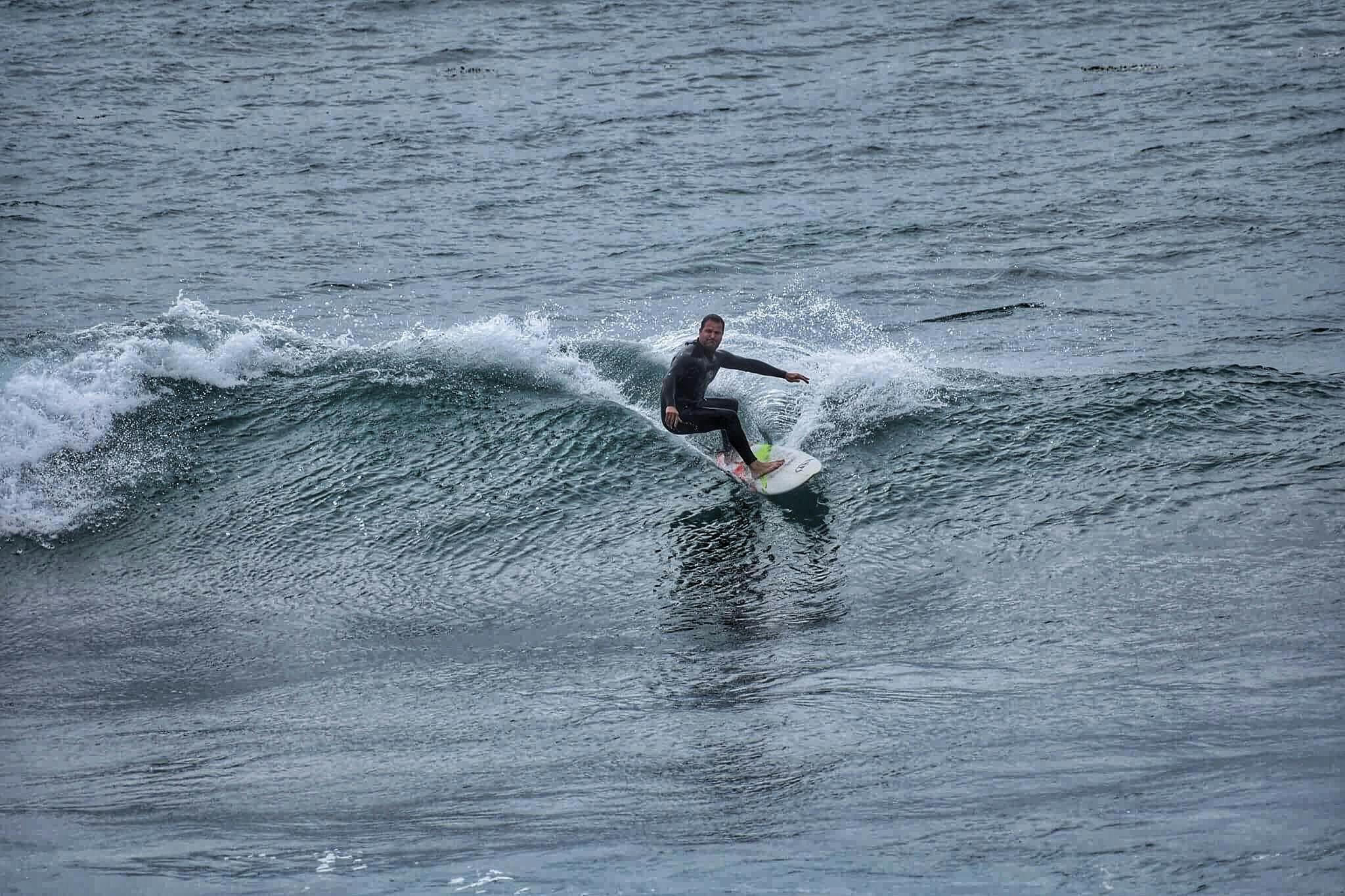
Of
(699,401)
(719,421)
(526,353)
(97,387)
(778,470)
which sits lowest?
(778,470)

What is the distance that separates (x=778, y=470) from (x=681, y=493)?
95cm

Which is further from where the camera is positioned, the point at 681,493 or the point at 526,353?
the point at 526,353

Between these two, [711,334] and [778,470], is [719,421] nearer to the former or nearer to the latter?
[778,470]

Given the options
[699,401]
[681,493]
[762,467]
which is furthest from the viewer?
[681,493]

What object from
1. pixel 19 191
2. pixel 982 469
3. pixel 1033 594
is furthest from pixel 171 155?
pixel 1033 594

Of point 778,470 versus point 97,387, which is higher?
point 97,387

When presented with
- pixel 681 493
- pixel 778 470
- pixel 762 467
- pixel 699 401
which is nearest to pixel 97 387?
pixel 681 493

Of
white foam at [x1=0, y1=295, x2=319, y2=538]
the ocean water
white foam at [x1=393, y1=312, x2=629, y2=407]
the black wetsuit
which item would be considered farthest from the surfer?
white foam at [x1=0, y1=295, x2=319, y2=538]

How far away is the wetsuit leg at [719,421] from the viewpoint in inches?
464

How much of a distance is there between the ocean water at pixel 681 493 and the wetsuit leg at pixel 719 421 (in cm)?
46

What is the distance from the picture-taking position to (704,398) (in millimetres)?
12070

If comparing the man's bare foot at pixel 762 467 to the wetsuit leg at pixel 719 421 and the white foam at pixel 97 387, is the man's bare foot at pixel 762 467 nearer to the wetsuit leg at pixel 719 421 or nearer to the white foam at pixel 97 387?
the wetsuit leg at pixel 719 421

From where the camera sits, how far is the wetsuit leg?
11.8 m

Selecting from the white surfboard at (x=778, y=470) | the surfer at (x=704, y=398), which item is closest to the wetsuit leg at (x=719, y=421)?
the surfer at (x=704, y=398)
